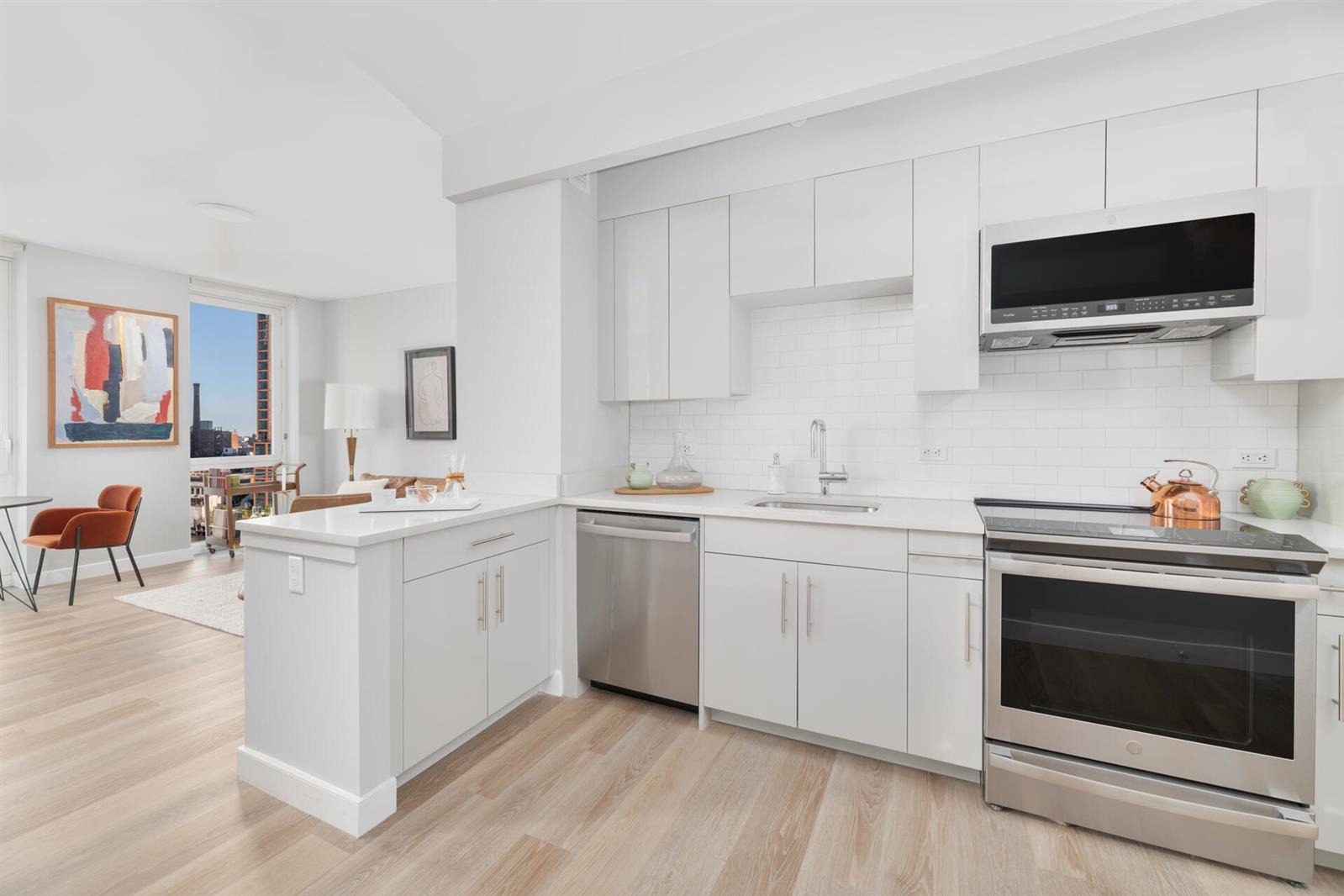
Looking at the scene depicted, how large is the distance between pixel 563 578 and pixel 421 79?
2.26 meters

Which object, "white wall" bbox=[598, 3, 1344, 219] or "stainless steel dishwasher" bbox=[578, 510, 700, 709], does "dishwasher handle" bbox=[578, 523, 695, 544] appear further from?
"white wall" bbox=[598, 3, 1344, 219]

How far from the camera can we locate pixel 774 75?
216 centimetres

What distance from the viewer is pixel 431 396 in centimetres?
606

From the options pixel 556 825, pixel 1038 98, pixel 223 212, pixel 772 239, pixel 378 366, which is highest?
pixel 223 212

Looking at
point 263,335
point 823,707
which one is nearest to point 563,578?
point 823,707

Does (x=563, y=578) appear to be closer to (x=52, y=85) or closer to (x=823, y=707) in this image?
(x=823, y=707)

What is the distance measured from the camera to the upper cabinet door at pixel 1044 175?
83.8 inches

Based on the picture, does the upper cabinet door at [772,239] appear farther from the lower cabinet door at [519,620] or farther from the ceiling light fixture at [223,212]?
the ceiling light fixture at [223,212]

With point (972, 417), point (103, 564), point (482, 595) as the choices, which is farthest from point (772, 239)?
point (103, 564)

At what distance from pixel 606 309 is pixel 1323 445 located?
2.85 meters

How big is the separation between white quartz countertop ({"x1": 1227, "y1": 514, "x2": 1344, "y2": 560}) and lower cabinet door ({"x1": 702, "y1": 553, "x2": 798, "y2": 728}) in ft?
4.93

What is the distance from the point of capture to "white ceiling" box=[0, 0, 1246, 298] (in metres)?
2.04

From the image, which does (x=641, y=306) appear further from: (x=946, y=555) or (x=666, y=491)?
(x=946, y=555)

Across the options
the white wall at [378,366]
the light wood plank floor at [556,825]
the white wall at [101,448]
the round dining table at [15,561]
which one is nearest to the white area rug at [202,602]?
Answer: the round dining table at [15,561]
